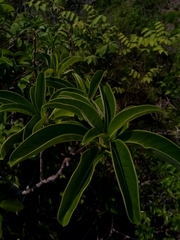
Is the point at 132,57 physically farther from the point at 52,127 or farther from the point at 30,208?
the point at 52,127

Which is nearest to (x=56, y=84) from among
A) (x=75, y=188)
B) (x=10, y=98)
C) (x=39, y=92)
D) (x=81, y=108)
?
(x=39, y=92)

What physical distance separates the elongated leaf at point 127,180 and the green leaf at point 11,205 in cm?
62

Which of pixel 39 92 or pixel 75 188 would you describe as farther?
pixel 39 92

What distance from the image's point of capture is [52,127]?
140 cm

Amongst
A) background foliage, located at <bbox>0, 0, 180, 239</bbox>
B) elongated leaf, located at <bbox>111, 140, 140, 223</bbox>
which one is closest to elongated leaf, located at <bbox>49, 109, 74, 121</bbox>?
background foliage, located at <bbox>0, 0, 180, 239</bbox>

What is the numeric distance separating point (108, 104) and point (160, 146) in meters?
0.33

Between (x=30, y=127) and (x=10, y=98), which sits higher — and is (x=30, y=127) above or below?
below

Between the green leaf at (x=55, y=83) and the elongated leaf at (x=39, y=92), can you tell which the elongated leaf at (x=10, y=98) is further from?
the green leaf at (x=55, y=83)

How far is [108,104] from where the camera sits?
1.59 m

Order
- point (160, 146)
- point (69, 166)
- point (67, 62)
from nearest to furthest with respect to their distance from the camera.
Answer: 1. point (160, 146)
2. point (67, 62)
3. point (69, 166)

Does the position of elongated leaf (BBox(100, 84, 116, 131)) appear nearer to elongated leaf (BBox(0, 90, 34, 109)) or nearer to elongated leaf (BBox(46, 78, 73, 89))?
elongated leaf (BBox(46, 78, 73, 89))

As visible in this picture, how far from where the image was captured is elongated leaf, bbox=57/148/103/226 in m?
1.38

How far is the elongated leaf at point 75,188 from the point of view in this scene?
1.38 meters

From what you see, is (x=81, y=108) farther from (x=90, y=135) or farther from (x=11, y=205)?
(x=11, y=205)
